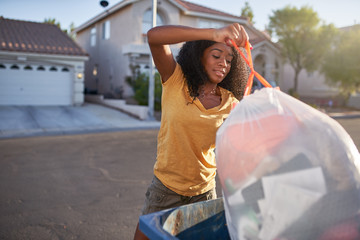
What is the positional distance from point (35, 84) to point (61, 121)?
5071 mm

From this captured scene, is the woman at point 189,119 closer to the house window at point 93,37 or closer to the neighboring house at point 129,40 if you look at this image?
the neighboring house at point 129,40

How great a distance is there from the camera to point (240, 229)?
130 centimetres

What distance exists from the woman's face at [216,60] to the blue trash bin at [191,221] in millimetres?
752

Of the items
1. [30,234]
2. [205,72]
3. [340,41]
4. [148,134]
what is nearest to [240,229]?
[205,72]

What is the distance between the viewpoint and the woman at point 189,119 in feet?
6.54

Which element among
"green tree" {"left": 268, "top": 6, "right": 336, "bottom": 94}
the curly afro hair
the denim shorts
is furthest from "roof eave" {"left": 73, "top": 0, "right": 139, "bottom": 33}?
the denim shorts

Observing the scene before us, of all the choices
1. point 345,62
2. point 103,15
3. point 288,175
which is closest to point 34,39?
point 103,15

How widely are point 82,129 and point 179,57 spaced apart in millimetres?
9899

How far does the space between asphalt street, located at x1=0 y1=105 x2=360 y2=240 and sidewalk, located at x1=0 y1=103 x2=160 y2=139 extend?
867 mm

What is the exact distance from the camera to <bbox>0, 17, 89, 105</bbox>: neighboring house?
53.5ft

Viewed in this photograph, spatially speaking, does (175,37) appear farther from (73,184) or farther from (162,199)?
(73,184)

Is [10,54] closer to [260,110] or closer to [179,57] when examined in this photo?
[179,57]

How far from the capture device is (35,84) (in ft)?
56.0

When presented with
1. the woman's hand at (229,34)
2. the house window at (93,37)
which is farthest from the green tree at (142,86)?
the woman's hand at (229,34)
